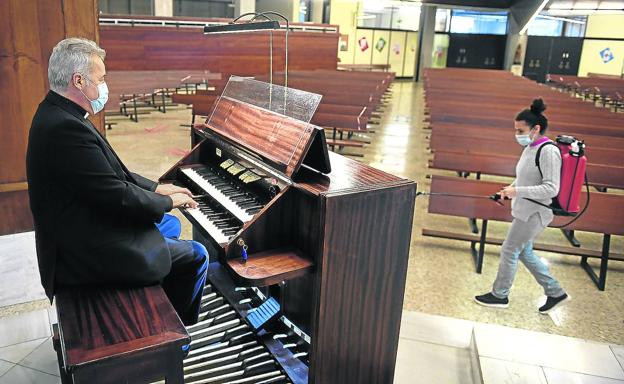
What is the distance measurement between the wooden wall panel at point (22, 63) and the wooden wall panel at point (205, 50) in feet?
27.5

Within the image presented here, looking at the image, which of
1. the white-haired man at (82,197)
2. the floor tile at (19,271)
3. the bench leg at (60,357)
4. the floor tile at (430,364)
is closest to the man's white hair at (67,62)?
the white-haired man at (82,197)

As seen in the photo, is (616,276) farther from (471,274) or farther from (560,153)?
(560,153)

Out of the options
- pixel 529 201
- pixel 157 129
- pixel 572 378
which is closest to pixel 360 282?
pixel 572 378

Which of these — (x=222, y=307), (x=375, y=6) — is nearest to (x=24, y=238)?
(x=222, y=307)

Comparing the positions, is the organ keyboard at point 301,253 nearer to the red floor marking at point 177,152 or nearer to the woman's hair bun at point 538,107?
the woman's hair bun at point 538,107

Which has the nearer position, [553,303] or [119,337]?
[119,337]

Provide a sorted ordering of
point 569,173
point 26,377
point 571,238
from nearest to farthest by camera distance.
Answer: point 26,377 < point 569,173 < point 571,238

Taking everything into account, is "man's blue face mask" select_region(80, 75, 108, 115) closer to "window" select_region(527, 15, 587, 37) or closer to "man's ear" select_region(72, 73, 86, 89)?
"man's ear" select_region(72, 73, 86, 89)

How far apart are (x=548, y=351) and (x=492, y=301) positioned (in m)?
0.68

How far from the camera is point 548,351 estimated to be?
256cm

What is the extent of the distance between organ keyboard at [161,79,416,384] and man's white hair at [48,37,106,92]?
77 cm

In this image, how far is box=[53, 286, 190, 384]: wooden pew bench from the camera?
150 centimetres

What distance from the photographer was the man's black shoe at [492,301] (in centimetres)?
322

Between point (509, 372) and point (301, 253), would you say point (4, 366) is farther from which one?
point (509, 372)
